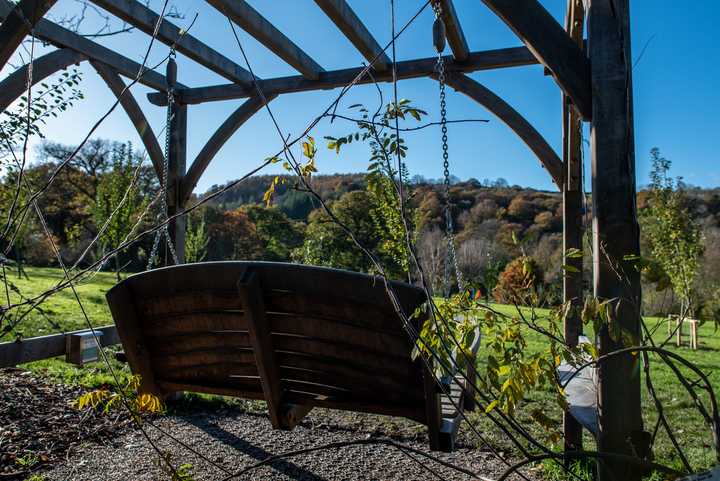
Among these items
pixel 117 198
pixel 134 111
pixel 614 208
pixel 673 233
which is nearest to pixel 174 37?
pixel 134 111

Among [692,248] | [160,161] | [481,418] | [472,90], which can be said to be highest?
[472,90]

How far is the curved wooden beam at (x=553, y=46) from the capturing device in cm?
167

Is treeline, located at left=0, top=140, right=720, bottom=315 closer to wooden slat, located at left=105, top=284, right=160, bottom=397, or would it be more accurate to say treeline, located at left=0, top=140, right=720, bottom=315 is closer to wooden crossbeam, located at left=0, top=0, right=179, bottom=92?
wooden crossbeam, located at left=0, top=0, right=179, bottom=92

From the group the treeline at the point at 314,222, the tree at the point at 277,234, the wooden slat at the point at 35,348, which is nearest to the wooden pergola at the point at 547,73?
the wooden slat at the point at 35,348

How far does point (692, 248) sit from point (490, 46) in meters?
8.98

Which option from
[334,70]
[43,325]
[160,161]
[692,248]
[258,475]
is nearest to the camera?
[258,475]

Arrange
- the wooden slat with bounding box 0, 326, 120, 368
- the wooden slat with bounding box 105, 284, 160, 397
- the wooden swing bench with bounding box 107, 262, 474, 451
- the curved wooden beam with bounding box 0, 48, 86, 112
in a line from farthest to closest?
the curved wooden beam with bounding box 0, 48, 86, 112 < the wooden slat with bounding box 0, 326, 120, 368 < the wooden slat with bounding box 105, 284, 160, 397 < the wooden swing bench with bounding box 107, 262, 474, 451

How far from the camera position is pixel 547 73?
3.52 metres

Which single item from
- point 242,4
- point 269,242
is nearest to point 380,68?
point 242,4

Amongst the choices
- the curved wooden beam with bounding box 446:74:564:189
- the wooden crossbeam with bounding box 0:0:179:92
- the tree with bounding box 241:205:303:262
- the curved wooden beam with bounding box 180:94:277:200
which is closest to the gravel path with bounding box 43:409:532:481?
the curved wooden beam with bounding box 180:94:277:200

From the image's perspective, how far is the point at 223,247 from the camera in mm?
19625

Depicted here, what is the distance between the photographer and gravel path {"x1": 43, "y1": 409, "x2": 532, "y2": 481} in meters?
2.99

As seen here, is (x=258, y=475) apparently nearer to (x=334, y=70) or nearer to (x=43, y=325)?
(x=334, y=70)

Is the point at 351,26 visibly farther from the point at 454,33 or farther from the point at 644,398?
the point at 644,398
